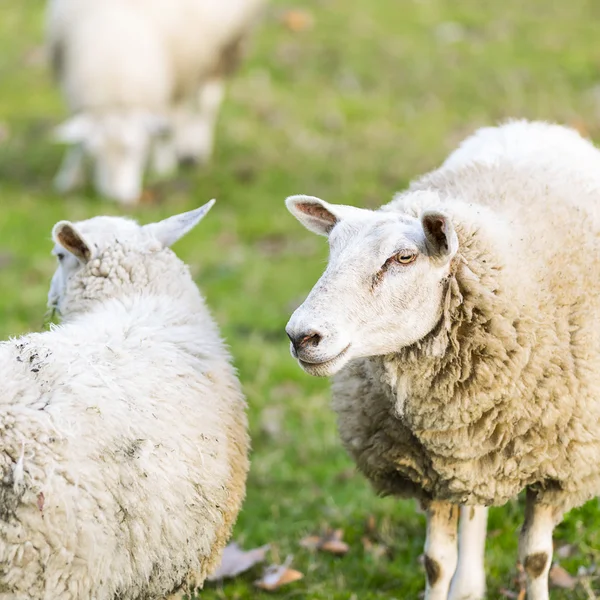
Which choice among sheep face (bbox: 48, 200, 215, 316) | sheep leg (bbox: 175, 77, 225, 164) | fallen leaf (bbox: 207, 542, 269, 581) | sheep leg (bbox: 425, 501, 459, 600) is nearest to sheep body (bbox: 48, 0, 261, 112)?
sheep leg (bbox: 175, 77, 225, 164)

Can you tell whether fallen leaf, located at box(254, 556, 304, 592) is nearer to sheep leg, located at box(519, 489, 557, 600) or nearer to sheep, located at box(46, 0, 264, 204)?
sheep leg, located at box(519, 489, 557, 600)

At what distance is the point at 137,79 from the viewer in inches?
382

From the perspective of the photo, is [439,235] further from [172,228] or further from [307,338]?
[172,228]

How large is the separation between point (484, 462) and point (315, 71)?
29.5ft

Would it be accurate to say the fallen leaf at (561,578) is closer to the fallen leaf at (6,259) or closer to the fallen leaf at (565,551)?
the fallen leaf at (565,551)

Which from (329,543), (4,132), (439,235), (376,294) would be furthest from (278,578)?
(4,132)

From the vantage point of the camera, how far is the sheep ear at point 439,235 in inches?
125

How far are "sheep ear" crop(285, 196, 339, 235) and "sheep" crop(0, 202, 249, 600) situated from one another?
626mm

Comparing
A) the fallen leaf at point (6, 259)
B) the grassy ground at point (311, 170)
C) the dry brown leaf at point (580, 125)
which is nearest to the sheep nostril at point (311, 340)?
the grassy ground at point (311, 170)

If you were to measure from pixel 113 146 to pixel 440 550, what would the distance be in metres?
6.36

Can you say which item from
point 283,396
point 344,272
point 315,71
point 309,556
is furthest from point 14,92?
point 344,272

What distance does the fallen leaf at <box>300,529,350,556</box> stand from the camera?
4539 millimetres

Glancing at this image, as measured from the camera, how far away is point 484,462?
3.49m

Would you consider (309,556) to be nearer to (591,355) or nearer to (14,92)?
(591,355)
